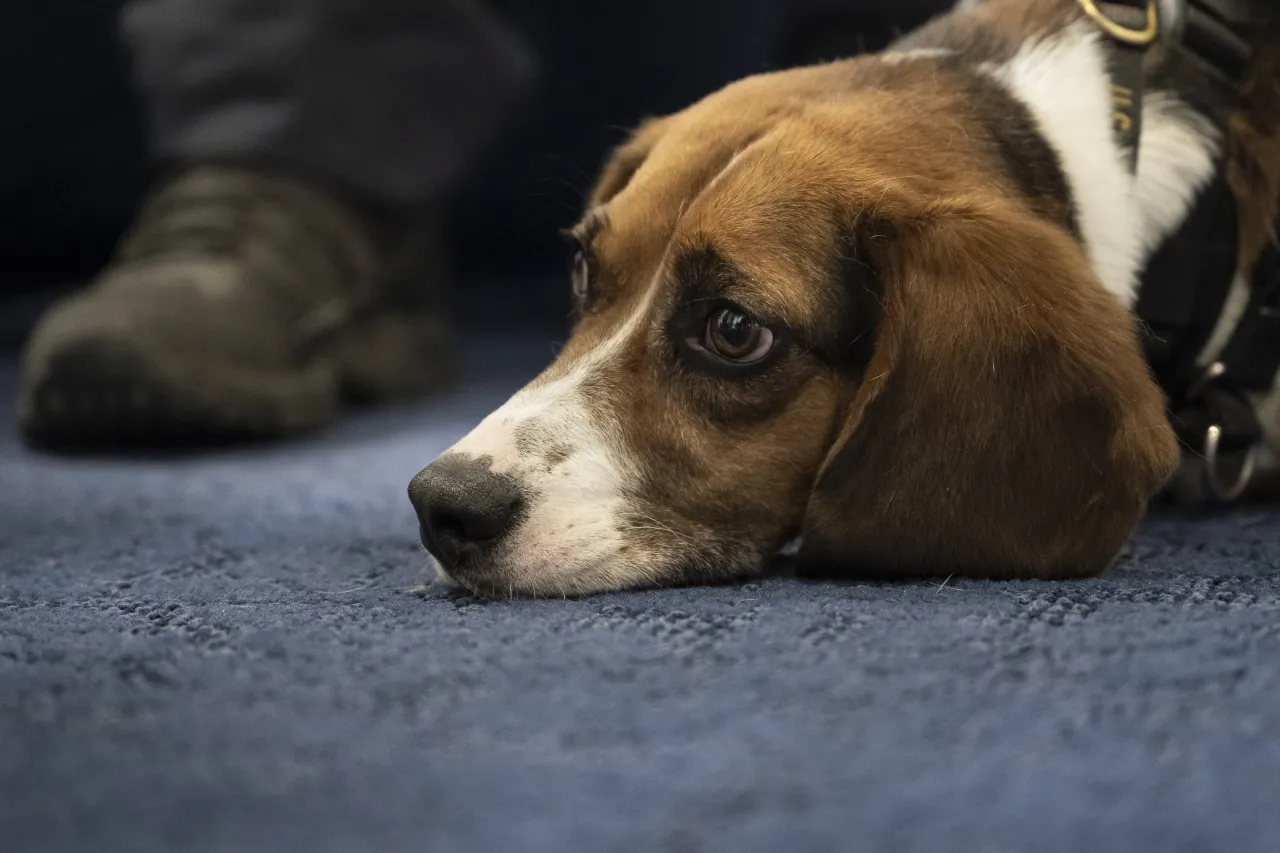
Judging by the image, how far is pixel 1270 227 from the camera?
7.13ft

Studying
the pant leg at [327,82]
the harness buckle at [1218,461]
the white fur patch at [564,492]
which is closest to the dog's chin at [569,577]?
the white fur patch at [564,492]

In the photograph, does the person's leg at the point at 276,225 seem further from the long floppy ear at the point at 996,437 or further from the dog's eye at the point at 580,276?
the long floppy ear at the point at 996,437

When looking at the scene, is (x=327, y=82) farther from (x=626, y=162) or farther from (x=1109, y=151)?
(x=1109, y=151)

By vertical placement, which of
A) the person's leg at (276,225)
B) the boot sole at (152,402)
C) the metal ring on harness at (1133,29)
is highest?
the metal ring on harness at (1133,29)

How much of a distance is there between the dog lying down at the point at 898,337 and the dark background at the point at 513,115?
2.66m

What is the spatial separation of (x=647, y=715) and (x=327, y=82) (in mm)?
2961

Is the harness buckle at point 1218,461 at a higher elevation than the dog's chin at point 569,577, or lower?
higher

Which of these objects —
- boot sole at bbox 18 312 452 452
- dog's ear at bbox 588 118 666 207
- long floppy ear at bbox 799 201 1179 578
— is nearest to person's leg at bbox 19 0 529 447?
boot sole at bbox 18 312 452 452

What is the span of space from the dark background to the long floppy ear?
3.08 m

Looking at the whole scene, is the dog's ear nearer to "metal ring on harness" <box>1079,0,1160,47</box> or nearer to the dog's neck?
the dog's neck

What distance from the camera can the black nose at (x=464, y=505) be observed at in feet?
5.61

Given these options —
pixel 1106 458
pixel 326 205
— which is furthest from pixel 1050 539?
pixel 326 205

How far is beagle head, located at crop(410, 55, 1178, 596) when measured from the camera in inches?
67.9

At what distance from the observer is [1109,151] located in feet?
6.74
